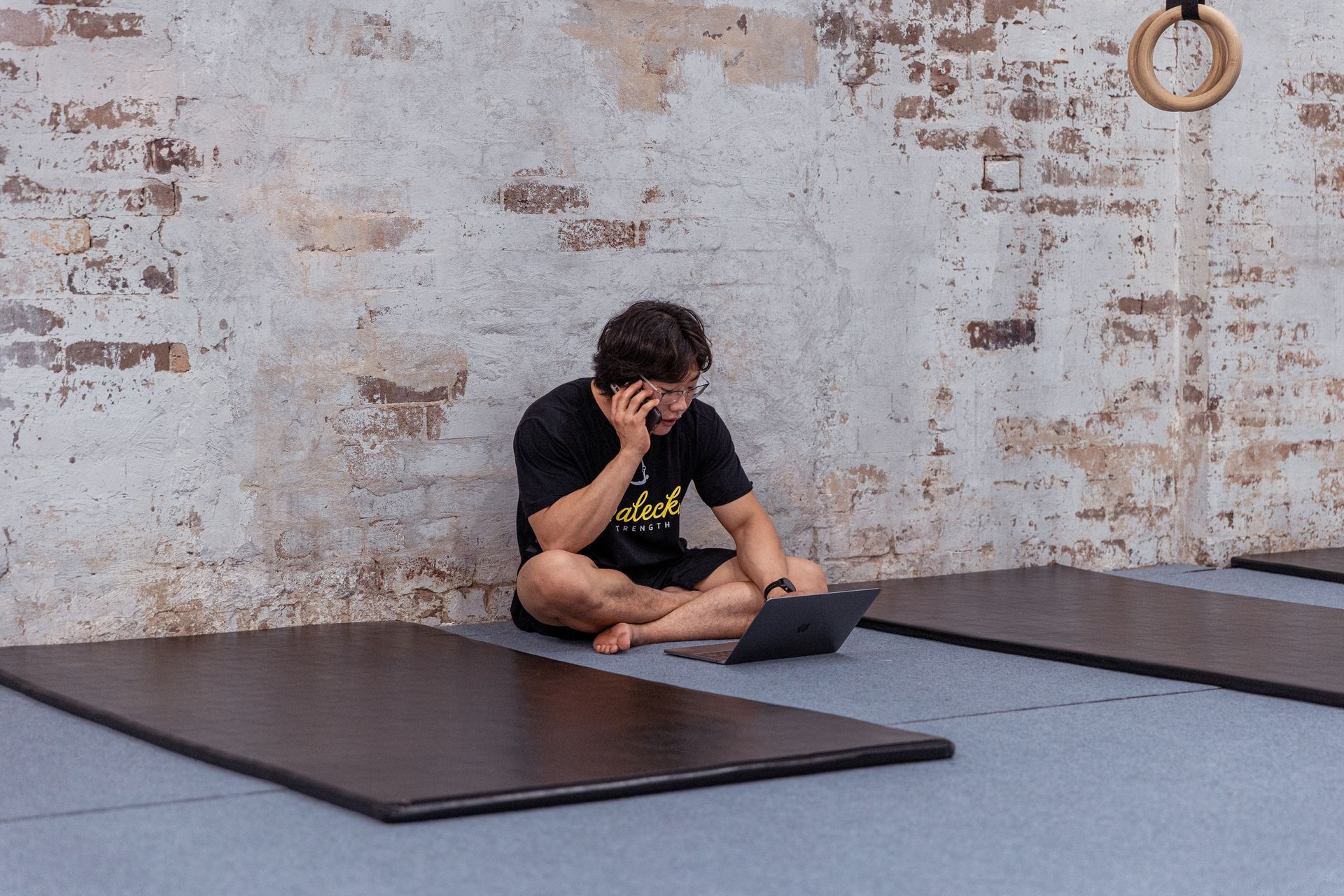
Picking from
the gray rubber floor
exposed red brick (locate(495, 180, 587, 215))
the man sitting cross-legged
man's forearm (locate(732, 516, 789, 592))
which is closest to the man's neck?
the man sitting cross-legged

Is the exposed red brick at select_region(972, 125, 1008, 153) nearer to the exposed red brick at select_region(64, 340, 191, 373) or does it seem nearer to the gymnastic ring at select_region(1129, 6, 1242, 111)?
the gymnastic ring at select_region(1129, 6, 1242, 111)

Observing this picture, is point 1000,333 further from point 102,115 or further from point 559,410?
point 102,115

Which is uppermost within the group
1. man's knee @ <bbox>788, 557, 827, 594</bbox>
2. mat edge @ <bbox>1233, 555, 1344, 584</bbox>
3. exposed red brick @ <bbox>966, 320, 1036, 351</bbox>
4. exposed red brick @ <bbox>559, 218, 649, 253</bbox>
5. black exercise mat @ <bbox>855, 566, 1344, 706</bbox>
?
exposed red brick @ <bbox>559, 218, 649, 253</bbox>

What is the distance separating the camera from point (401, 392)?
4465 mm

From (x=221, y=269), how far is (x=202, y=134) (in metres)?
0.37

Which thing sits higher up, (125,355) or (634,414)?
(125,355)

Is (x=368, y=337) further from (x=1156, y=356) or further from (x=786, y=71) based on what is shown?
(x=1156, y=356)

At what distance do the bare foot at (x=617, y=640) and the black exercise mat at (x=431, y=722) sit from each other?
244 millimetres

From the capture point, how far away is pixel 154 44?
4.11 m

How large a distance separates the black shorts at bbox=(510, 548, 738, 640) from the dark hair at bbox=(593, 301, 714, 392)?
22.7 inches

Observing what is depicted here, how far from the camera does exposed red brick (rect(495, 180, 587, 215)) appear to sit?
4.58 metres

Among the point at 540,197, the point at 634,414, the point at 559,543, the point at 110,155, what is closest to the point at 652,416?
the point at 634,414

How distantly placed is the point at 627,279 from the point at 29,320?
1748 mm

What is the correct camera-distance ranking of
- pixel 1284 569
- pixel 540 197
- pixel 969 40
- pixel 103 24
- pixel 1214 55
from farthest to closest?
pixel 1284 569 < pixel 969 40 < pixel 1214 55 < pixel 540 197 < pixel 103 24
